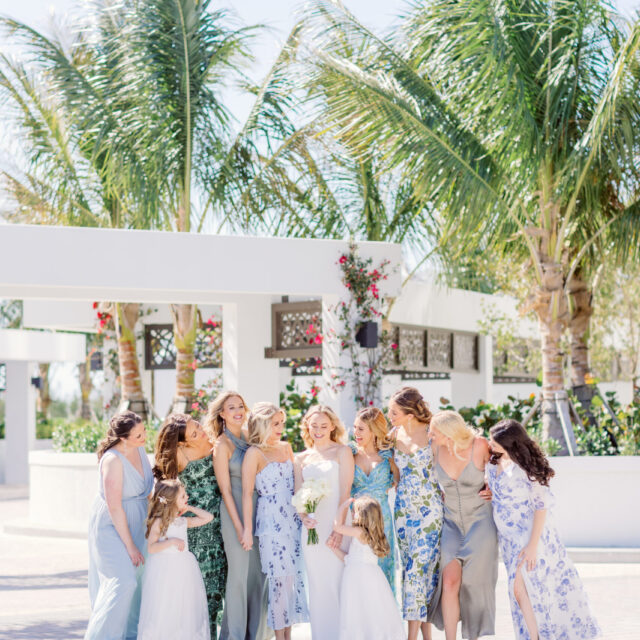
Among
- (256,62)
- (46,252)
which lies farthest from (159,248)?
(256,62)

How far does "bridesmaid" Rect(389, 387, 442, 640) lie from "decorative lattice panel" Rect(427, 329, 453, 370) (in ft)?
35.3

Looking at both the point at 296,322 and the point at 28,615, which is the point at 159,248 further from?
the point at 28,615

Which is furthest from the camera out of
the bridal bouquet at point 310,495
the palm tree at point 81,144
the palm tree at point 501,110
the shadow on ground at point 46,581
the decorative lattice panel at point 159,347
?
the decorative lattice panel at point 159,347

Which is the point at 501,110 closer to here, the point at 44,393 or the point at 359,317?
the point at 359,317

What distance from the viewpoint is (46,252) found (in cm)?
1103

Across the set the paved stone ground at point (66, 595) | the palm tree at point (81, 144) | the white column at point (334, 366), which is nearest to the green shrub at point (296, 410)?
the white column at point (334, 366)

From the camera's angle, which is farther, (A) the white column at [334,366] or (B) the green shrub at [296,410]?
(B) the green shrub at [296,410]

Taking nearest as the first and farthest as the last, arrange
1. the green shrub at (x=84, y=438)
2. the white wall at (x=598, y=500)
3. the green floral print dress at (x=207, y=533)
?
A: the green floral print dress at (x=207, y=533) < the white wall at (x=598, y=500) < the green shrub at (x=84, y=438)

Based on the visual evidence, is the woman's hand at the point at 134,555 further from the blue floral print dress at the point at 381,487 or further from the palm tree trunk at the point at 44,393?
the palm tree trunk at the point at 44,393

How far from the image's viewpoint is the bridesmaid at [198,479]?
635 centimetres

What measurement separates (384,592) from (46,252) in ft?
21.0

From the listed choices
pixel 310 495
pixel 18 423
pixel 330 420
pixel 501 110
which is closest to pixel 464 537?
pixel 310 495

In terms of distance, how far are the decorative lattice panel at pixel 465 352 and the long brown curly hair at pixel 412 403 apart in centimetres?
1196

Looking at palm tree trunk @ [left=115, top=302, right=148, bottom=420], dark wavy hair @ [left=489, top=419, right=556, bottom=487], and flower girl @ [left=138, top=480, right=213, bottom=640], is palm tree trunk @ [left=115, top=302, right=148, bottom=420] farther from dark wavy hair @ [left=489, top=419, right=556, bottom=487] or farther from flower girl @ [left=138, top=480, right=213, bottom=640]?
dark wavy hair @ [left=489, top=419, right=556, bottom=487]
